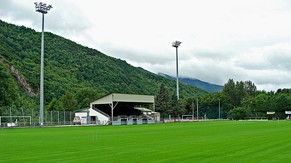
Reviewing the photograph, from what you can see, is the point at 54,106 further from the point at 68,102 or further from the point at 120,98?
the point at 120,98

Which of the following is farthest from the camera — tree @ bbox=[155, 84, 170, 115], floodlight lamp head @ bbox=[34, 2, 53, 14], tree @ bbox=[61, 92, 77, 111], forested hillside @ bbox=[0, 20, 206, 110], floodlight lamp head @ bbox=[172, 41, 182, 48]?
forested hillside @ bbox=[0, 20, 206, 110]

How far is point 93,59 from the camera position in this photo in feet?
449

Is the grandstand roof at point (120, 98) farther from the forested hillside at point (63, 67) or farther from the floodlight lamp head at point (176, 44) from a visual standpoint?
the forested hillside at point (63, 67)

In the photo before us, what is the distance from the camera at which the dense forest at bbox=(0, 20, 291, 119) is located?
314 ft

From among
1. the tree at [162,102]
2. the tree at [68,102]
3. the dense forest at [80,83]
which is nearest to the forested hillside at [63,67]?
the dense forest at [80,83]

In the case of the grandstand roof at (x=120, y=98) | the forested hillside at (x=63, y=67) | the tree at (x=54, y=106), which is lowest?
the tree at (x=54, y=106)

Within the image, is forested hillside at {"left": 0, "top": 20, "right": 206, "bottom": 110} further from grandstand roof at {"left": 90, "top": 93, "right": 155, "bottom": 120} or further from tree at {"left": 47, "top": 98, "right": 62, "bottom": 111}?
grandstand roof at {"left": 90, "top": 93, "right": 155, "bottom": 120}

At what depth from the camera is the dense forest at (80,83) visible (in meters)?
95.8

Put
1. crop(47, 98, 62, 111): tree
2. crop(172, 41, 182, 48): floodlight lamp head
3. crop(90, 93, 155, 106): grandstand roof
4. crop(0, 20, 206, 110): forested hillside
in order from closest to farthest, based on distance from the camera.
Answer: crop(90, 93, 155, 106): grandstand roof
crop(47, 98, 62, 111): tree
crop(172, 41, 182, 48): floodlight lamp head
crop(0, 20, 206, 110): forested hillside

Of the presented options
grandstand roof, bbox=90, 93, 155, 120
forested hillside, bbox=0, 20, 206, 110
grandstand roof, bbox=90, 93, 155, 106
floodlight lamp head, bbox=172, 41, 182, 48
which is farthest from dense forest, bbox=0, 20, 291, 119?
grandstand roof, bbox=90, 93, 155, 106

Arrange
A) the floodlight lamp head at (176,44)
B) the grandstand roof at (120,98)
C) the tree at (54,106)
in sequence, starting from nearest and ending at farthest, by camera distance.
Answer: the grandstand roof at (120,98)
the tree at (54,106)
the floodlight lamp head at (176,44)

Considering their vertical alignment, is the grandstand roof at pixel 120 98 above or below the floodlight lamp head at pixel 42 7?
below

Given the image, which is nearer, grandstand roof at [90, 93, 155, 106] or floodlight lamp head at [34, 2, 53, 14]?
floodlight lamp head at [34, 2, 53, 14]

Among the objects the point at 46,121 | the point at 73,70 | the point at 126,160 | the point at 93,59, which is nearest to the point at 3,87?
the point at 46,121
